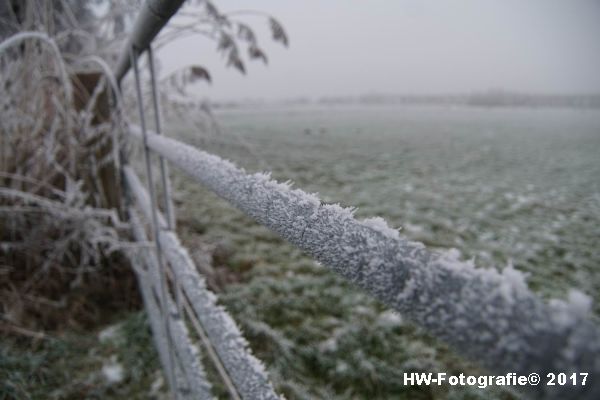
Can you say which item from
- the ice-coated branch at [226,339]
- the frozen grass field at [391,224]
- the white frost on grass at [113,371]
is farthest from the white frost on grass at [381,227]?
the white frost on grass at [113,371]

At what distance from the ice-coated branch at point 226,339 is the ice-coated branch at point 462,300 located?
366 mm

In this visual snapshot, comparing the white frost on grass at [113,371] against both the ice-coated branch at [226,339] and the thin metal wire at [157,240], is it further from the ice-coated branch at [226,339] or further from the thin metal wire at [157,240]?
the ice-coated branch at [226,339]

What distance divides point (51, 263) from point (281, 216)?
223 cm

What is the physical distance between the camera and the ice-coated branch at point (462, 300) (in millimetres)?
195

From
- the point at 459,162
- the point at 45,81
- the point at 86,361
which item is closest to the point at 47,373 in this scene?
the point at 86,361

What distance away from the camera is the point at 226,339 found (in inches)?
29.4

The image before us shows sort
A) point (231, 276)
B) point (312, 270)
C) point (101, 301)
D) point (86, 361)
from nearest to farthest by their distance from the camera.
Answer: point (86, 361)
point (101, 301)
point (231, 276)
point (312, 270)

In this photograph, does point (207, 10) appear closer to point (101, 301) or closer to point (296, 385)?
point (101, 301)

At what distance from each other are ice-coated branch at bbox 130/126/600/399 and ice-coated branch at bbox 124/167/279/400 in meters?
0.37

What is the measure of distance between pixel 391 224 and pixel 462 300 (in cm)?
128

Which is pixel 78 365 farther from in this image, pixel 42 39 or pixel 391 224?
pixel 391 224

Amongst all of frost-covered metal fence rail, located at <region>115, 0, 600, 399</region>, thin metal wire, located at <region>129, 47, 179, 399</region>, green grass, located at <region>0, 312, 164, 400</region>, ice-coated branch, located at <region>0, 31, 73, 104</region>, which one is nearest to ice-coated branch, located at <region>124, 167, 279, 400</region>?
thin metal wire, located at <region>129, 47, 179, 399</region>

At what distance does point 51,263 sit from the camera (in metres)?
2.09

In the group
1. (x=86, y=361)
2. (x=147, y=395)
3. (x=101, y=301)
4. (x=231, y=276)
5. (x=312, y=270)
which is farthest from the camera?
(x=312, y=270)
